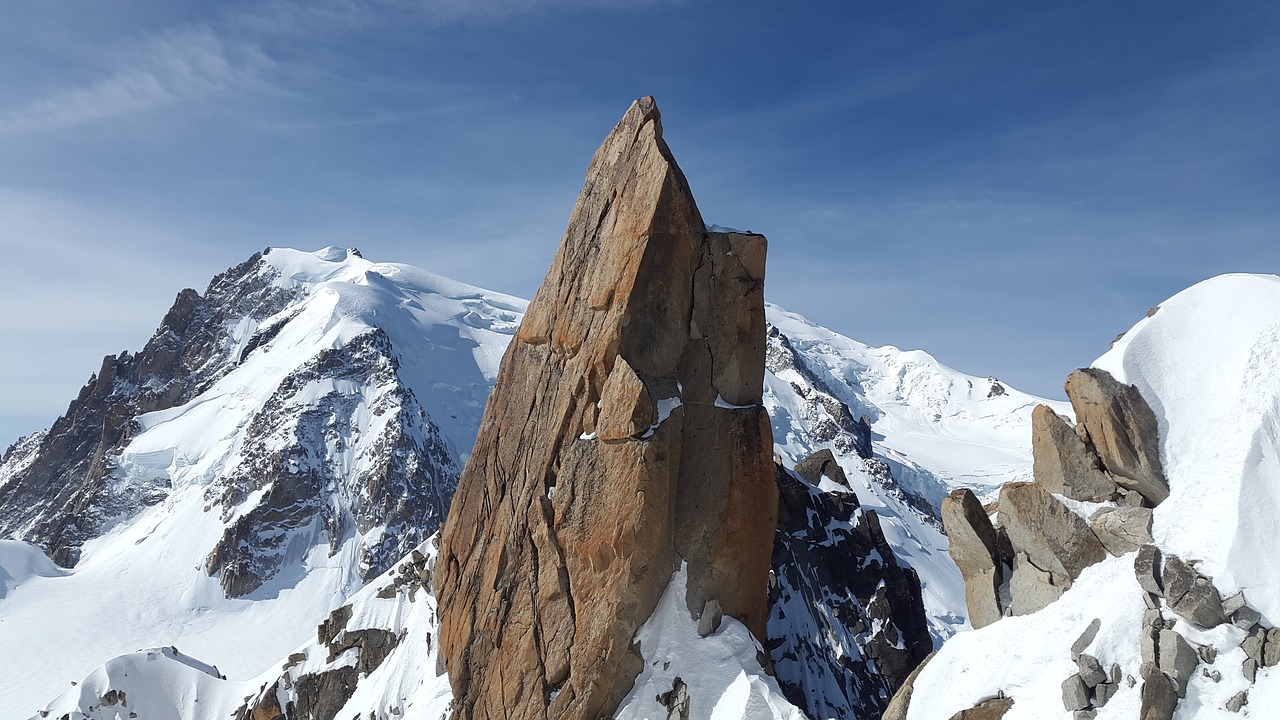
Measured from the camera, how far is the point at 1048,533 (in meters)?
21.8

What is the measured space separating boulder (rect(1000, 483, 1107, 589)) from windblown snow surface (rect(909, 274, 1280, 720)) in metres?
0.50

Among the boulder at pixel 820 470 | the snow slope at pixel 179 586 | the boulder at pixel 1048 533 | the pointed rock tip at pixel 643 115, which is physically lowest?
the snow slope at pixel 179 586

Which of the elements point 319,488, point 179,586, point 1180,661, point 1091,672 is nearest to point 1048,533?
point 1091,672

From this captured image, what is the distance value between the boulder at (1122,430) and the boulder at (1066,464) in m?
0.25

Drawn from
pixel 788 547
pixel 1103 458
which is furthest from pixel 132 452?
pixel 1103 458

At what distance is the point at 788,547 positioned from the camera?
4778 centimetres

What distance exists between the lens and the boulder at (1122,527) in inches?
783

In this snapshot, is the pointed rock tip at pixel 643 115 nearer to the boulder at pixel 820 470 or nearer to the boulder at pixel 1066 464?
the boulder at pixel 1066 464

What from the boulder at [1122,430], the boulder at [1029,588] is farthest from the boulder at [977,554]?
the boulder at [1122,430]

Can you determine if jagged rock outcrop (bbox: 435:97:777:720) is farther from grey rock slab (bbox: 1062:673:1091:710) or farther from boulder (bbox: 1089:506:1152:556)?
grey rock slab (bbox: 1062:673:1091:710)

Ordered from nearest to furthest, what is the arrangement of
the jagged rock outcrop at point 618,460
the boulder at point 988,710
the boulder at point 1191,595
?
1. the boulder at point 1191,595
2. the boulder at point 988,710
3. the jagged rock outcrop at point 618,460

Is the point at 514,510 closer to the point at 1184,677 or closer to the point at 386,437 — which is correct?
the point at 1184,677

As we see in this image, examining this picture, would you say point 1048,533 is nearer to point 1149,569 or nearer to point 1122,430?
point 1122,430

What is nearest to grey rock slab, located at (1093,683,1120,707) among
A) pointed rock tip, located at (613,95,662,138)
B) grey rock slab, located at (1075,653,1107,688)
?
grey rock slab, located at (1075,653,1107,688)
